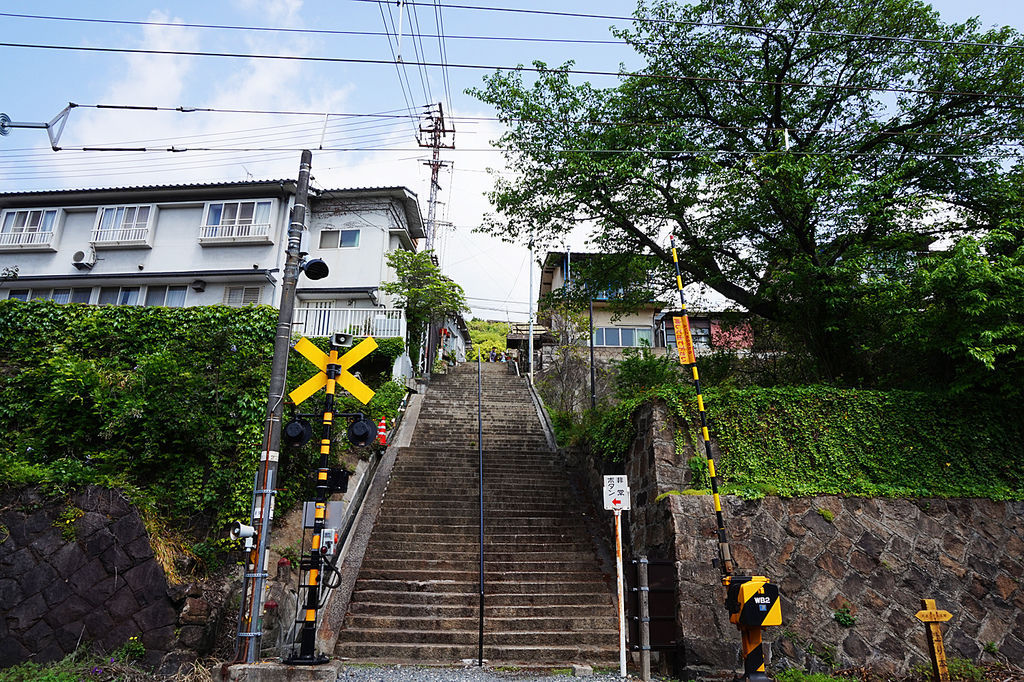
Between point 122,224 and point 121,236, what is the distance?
478 mm

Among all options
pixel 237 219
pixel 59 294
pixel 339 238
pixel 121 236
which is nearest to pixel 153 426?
pixel 237 219

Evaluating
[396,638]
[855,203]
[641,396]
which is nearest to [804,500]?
[641,396]

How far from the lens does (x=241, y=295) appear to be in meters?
18.1

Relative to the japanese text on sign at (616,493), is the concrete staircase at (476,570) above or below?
below

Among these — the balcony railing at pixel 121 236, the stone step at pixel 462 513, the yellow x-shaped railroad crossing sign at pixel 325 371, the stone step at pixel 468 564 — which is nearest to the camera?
the yellow x-shaped railroad crossing sign at pixel 325 371

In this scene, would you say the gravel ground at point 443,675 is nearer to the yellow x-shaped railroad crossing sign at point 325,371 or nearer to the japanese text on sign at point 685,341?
the yellow x-shaped railroad crossing sign at point 325,371

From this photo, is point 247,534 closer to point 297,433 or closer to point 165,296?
point 297,433

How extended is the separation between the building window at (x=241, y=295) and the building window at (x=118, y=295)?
308 centimetres

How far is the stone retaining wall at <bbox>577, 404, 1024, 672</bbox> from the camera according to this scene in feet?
22.5

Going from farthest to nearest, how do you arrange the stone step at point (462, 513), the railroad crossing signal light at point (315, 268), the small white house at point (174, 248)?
the small white house at point (174, 248)
the stone step at point (462, 513)
the railroad crossing signal light at point (315, 268)

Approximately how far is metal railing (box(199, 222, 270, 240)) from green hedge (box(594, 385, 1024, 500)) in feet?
49.2

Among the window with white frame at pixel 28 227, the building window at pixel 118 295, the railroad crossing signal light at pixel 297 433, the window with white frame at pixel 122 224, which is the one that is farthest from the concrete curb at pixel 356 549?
the window with white frame at pixel 28 227

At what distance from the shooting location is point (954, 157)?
9445 mm

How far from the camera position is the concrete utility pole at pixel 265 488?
585cm
